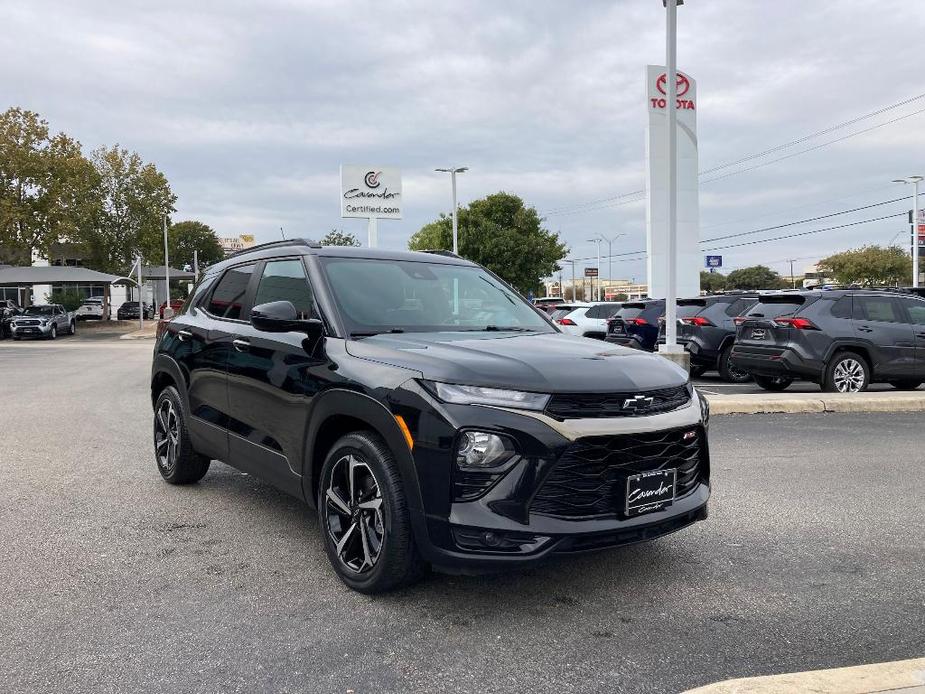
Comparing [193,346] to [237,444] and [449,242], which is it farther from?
[449,242]

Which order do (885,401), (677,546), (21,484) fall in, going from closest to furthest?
1. (677,546)
2. (21,484)
3. (885,401)

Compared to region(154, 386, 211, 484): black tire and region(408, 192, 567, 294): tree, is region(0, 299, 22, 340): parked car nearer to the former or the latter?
region(408, 192, 567, 294): tree

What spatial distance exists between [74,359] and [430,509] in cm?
2215

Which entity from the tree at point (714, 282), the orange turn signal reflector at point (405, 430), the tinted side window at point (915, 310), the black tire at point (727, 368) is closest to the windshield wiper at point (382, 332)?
the orange turn signal reflector at point (405, 430)

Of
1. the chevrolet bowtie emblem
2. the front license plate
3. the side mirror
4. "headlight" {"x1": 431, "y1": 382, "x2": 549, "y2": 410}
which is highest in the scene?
the side mirror

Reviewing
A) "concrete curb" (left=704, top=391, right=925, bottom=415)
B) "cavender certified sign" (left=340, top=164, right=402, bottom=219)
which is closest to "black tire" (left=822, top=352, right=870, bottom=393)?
"concrete curb" (left=704, top=391, right=925, bottom=415)

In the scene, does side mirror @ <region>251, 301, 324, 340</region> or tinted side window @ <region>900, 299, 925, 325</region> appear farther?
tinted side window @ <region>900, 299, 925, 325</region>

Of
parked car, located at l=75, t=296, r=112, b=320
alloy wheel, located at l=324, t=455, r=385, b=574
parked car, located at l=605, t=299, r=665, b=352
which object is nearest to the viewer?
alloy wheel, located at l=324, t=455, r=385, b=574

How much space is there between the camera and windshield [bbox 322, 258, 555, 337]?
4.32 m

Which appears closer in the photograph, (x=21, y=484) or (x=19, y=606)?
(x=19, y=606)

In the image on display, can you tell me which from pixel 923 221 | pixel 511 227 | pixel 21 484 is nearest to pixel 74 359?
pixel 21 484

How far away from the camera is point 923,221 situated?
44.9 m

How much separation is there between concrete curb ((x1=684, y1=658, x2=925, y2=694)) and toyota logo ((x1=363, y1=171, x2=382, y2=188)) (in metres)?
36.8

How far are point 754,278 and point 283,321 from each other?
124 meters
